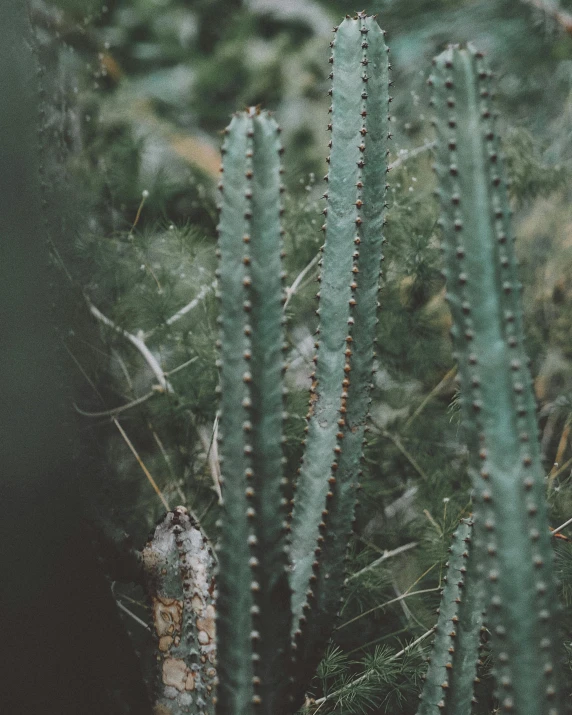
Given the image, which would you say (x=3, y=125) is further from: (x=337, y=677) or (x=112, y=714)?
(x=337, y=677)

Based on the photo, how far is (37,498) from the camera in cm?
101

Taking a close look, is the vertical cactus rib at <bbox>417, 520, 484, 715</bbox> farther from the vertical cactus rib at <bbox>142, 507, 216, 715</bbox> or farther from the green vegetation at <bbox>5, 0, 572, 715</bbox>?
the vertical cactus rib at <bbox>142, 507, 216, 715</bbox>

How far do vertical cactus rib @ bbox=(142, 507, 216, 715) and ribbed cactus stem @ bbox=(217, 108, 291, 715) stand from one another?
26 cm

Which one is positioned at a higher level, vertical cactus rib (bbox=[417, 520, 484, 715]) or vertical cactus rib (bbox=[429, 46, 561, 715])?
vertical cactus rib (bbox=[429, 46, 561, 715])

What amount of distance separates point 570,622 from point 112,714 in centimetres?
85

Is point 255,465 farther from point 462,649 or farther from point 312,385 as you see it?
point 462,649

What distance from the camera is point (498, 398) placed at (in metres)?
0.70

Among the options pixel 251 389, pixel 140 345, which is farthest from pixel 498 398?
pixel 140 345

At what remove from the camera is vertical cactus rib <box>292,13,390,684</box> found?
3.23ft

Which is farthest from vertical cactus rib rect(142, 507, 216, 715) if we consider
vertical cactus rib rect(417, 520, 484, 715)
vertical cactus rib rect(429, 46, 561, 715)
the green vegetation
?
vertical cactus rib rect(429, 46, 561, 715)

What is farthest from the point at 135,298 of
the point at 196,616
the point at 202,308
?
the point at 196,616

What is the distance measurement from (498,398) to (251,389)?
10.3 inches

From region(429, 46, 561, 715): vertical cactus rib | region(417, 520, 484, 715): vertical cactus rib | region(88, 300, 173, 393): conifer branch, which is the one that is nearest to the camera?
region(429, 46, 561, 715): vertical cactus rib

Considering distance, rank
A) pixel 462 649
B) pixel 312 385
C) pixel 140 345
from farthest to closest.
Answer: pixel 140 345 → pixel 312 385 → pixel 462 649
